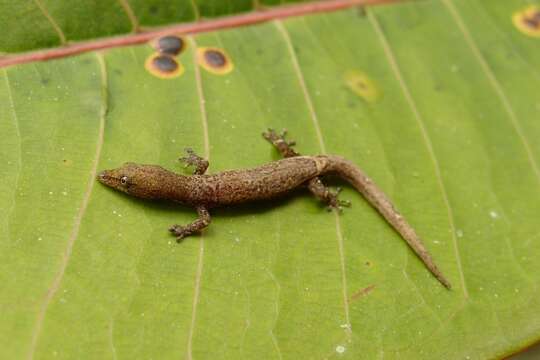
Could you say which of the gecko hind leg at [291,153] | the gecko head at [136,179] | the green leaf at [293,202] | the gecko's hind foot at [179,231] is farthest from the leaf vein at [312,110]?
the gecko head at [136,179]

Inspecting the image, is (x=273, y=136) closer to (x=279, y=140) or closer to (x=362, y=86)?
(x=279, y=140)

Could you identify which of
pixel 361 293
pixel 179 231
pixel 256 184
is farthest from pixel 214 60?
pixel 361 293

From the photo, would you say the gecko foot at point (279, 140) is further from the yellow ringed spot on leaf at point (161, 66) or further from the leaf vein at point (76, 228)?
the leaf vein at point (76, 228)

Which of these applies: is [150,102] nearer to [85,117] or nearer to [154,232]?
[85,117]

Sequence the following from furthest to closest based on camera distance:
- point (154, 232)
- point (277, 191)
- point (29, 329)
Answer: point (277, 191) → point (154, 232) → point (29, 329)

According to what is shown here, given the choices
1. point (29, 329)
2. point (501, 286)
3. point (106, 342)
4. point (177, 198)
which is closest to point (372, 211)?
point (501, 286)

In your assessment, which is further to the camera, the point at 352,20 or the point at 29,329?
the point at 352,20

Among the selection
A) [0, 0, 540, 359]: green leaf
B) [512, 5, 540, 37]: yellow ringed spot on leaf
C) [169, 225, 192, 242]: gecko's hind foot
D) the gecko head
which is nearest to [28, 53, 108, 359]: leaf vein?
[0, 0, 540, 359]: green leaf
